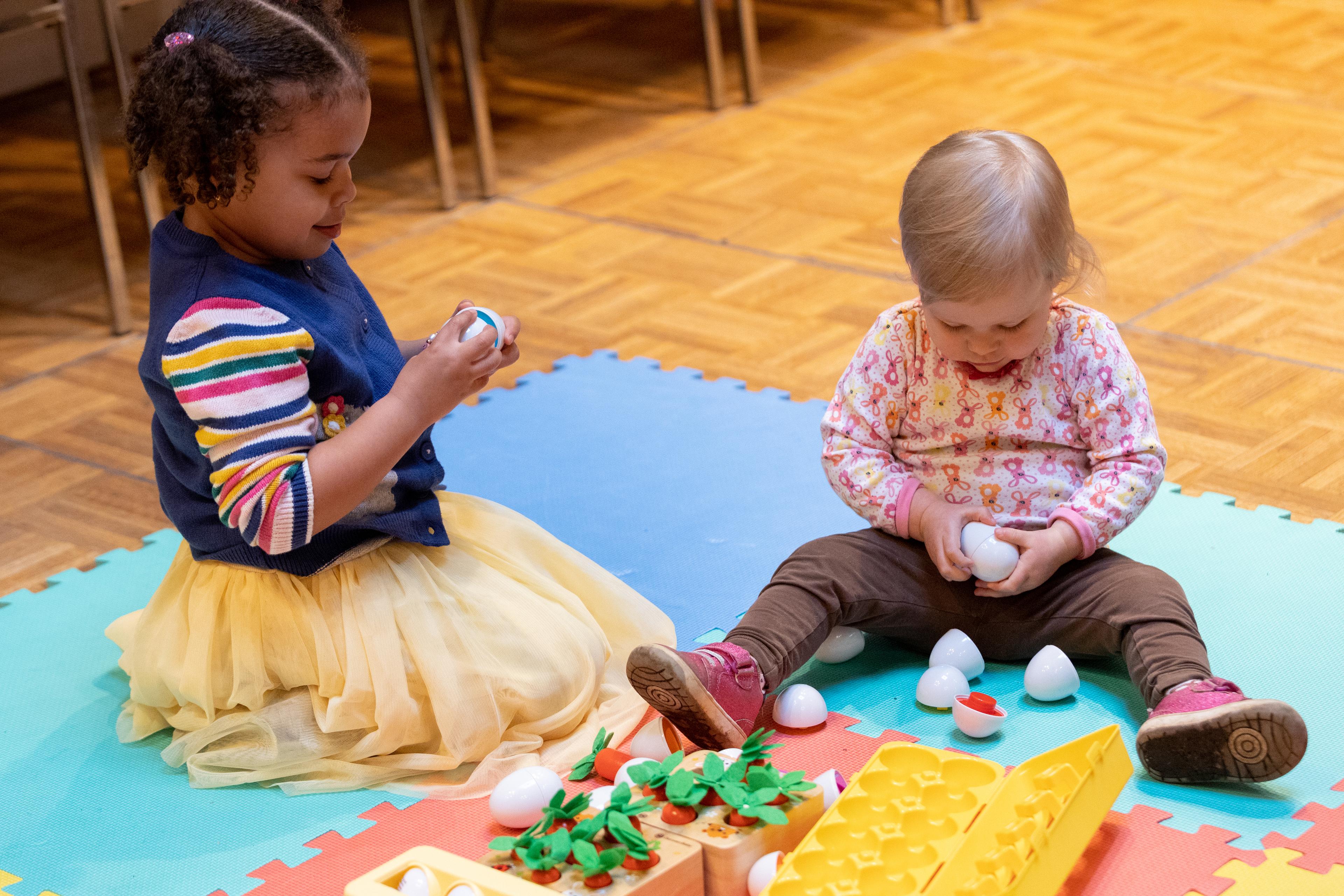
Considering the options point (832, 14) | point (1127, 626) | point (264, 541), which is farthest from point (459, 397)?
point (832, 14)

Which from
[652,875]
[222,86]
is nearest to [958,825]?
[652,875]

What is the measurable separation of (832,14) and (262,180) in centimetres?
278

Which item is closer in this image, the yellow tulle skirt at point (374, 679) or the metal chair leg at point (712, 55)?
the yellow tulle skirt at point (374, 679)

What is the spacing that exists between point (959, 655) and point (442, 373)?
497mm

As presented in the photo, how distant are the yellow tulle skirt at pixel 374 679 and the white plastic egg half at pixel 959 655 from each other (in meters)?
0.26

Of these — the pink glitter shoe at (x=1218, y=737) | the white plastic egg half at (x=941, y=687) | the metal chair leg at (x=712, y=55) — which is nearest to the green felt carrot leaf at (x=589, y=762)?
the white plastic egg half at (x=941, y=687)

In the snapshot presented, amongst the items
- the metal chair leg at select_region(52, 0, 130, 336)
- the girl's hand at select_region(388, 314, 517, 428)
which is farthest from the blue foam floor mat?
the metal chair leg at select_region(52, 0, 130, 336)

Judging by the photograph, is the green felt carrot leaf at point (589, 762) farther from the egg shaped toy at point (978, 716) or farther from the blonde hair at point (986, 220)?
the blonde hair at point (986, 220)

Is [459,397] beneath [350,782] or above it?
above

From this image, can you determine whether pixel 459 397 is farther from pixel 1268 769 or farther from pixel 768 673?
pixel 1268 769

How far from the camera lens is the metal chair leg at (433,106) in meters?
2.72

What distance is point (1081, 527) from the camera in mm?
1302

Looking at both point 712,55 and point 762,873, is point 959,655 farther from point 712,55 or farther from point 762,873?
point 712,55

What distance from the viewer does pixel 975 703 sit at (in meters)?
1.25
